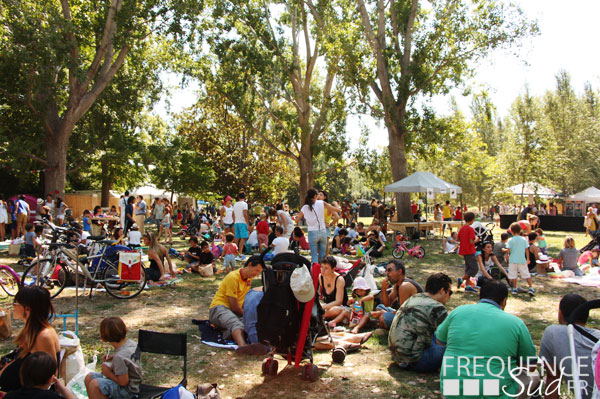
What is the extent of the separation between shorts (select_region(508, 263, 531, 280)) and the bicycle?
702 cm

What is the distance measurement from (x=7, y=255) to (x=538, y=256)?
1425 centimetres

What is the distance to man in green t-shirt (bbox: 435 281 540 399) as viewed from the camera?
365 centimetres

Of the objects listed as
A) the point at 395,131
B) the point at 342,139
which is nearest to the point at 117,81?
the point at 342,139

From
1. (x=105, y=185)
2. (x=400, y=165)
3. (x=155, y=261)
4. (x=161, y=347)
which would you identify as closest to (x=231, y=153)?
(x=105, y=185)

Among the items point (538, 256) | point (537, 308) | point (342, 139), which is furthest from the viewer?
point (342, 139)

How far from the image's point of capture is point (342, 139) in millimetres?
26766

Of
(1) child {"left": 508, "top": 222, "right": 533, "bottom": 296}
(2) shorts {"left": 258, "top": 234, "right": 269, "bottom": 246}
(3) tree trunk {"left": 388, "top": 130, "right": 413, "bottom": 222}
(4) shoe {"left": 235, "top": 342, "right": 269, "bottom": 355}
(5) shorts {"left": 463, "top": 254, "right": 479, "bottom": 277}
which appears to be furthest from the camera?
(3) tree trunk {"left": 388, "top": 130, "right": 413, "bottom": 222}

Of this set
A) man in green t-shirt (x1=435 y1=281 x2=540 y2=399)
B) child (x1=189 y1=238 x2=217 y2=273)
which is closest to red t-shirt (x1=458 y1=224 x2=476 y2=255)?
child (x1=189 y1=238 x2=217 y2=273)

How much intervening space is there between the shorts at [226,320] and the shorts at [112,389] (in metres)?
2.35

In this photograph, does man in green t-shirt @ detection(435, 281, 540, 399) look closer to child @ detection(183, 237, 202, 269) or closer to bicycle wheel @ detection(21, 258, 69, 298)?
bicycle wheel @ detection(21, 258, 69, 298)

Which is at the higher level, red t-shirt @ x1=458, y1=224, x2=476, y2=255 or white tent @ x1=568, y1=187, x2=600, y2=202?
white tent @ x1=568, y1=187, x2=600, y2=202

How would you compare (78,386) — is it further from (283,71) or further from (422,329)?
(283,71)

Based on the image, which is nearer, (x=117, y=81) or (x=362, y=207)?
(x=117, y=81)

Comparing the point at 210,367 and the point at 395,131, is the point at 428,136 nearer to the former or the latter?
the point at 395,131
